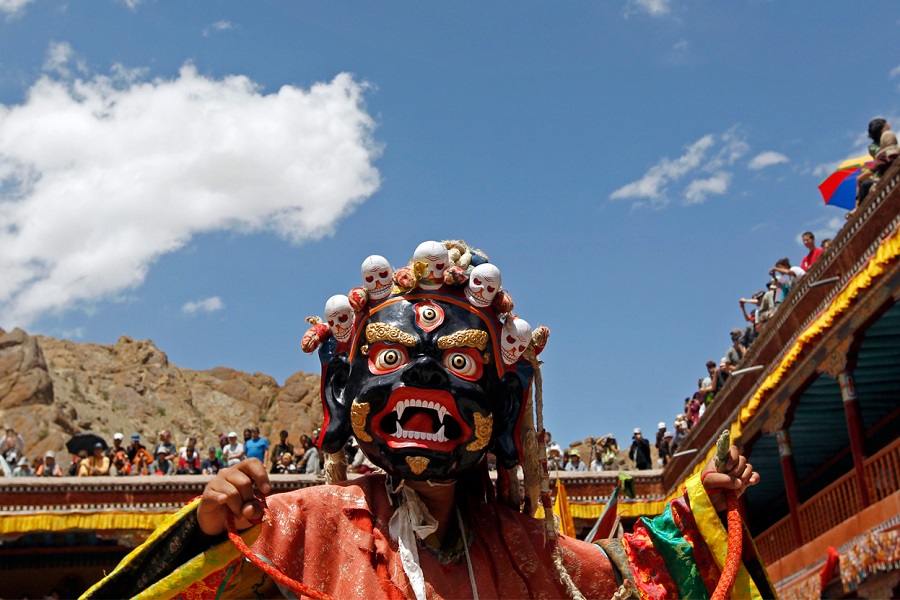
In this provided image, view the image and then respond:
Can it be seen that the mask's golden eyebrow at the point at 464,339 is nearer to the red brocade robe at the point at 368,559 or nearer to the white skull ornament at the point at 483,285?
the white skull ornament at the point at 483,285

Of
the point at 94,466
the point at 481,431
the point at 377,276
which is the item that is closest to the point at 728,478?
the point at 481,431

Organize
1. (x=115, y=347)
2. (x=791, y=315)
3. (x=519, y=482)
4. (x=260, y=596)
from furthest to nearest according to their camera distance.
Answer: (x=115, y=347)
(x=791, y=315)
(x=519, y=482)
(x=260, y=596)

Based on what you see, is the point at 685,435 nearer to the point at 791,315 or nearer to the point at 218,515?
the point at 791,315

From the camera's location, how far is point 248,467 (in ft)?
12.0

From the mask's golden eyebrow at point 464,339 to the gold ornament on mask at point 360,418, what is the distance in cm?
38

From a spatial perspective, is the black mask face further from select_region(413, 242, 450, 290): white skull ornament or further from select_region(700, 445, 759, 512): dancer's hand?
select_region(700, 445, 759, 512): dancer's hand

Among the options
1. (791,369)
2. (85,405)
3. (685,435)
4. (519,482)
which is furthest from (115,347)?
(519,482)

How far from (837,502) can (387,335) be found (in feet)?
33.7

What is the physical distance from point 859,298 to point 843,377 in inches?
64.6

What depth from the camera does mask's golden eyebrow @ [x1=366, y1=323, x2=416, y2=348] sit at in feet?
13.8

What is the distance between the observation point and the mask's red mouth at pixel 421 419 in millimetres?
4152

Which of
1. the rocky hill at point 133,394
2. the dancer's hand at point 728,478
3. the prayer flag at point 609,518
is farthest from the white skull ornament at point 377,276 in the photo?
the rocky hill at point 133,394

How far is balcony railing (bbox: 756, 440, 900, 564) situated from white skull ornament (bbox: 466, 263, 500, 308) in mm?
8049

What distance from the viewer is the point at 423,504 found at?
4.25m
